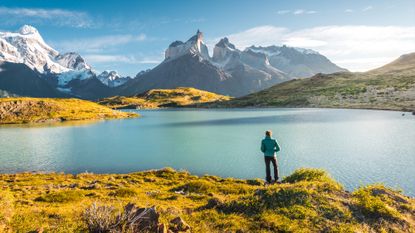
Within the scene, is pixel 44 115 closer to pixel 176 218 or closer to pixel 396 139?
pixel 396 139

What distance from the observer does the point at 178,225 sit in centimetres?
1552

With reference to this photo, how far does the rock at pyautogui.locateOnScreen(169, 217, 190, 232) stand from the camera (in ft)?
50.0

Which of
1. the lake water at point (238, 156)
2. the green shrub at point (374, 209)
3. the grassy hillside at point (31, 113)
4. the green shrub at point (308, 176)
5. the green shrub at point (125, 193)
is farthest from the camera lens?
the grassy hillside at point (31, 113)

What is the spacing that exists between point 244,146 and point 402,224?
5048 centimetres

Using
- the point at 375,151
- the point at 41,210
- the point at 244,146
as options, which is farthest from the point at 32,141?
the point at 375,151

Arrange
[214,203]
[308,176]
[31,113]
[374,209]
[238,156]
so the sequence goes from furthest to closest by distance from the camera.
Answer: [31,113] → [238,156] → [308,176] → [214,203] → [374,209]

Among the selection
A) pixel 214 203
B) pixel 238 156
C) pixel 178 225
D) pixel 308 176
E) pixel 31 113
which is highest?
pixel 31 113

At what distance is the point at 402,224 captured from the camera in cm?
1736

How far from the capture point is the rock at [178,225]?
50.0ft

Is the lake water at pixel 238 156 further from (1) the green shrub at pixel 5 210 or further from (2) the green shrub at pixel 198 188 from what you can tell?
(1) the green shrub at pixel 5 210

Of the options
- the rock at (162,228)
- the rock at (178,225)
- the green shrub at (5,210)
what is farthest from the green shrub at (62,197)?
the rock at (162,228)

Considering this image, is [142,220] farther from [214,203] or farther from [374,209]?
[374,209]

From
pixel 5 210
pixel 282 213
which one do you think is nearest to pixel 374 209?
pixel 282 213

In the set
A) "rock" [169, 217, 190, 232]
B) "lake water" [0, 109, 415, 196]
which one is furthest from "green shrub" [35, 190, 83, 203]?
"lake water" [0, 109, 415, 196]
